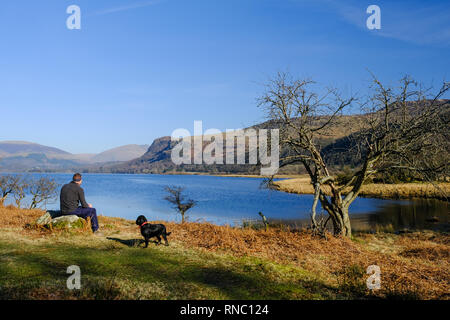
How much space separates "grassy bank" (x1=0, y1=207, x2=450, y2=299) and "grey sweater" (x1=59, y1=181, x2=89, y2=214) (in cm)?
113

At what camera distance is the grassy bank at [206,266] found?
625cm

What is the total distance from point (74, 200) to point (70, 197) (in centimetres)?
22

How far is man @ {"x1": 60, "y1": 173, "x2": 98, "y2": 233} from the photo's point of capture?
12.1 m

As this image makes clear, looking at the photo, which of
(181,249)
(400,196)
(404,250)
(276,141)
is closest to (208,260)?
(181,249)

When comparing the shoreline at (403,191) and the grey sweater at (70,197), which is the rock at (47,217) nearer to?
the grey sweater at (70,197)

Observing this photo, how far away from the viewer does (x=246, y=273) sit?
26.3 ft

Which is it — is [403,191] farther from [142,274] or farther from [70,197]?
[142,274]

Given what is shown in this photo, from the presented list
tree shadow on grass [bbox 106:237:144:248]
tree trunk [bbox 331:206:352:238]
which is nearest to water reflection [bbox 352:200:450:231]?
tree trunk [bbox 331:206:352:238]

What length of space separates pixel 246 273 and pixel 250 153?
8809 millimetres

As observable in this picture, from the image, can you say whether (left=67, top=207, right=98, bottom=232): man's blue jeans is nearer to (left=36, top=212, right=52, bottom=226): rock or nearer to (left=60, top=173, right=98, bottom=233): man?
(left=60, top=173, right=98, bottom=233): man

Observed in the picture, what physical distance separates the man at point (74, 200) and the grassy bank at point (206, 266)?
0.99m

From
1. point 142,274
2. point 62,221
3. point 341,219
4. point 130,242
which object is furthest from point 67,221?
point 341,219

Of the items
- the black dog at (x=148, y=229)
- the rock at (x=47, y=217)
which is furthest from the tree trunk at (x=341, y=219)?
the rock at (x=47, y=217)
